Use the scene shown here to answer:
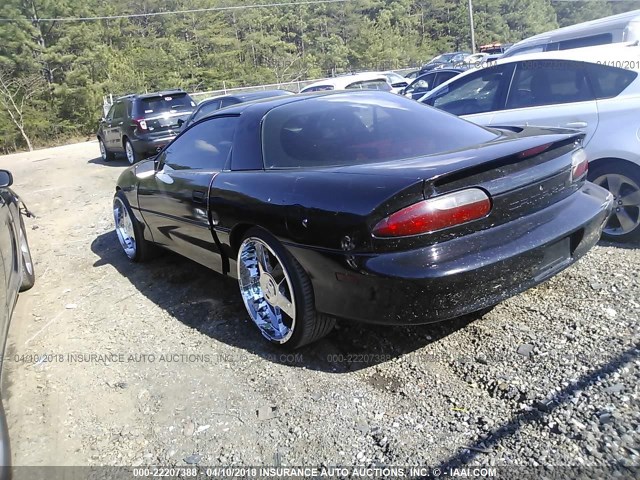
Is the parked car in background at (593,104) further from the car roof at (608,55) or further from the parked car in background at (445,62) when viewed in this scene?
the parked car in background at (445,62)

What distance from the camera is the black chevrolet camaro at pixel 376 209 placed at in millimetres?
2262

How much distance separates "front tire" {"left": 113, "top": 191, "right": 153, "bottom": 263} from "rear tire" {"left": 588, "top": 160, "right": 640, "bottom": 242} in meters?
3.94

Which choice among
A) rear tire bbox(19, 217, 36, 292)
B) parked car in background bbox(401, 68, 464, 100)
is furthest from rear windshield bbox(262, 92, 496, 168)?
parked car in background bbox(401, 68, 464, 100)

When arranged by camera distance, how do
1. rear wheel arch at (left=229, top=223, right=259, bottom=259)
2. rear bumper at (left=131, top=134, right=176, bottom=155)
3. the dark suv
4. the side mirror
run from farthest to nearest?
the dark suv < rear bumper at (left=131, top=134, right=176, bottom=155) < the side mirror < rear wheel arch at (left=229, top=223, right=259, bottom=259)

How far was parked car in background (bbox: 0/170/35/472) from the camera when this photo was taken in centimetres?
206

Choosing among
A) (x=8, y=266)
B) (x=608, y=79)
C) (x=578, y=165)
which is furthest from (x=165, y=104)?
(x=578, y=165)

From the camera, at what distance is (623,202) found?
3828 millimetres

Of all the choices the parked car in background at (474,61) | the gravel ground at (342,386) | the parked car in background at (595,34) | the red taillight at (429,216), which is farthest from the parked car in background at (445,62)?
the red taillight at (429,216)

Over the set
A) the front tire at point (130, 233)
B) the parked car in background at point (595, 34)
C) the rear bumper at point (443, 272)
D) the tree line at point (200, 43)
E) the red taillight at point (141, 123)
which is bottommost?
the front tire at point (130, 233)

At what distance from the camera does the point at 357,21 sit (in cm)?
6900

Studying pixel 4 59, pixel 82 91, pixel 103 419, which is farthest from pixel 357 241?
pixel 4 59

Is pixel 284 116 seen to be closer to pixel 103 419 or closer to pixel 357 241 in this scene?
pixel 357 241

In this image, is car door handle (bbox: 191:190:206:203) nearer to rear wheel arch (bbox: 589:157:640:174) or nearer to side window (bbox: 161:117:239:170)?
side window (bbox: 161:117:239:170)

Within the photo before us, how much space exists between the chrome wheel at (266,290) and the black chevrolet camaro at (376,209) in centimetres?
1
